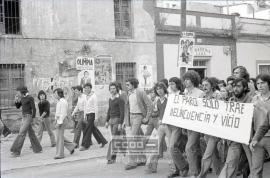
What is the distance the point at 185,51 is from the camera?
1157 centimetres

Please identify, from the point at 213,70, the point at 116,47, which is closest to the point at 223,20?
the point at 213,70

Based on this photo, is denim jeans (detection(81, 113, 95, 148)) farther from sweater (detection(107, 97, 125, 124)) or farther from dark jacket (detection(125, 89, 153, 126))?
dark jacket (detection(125, 89, 153, 126))

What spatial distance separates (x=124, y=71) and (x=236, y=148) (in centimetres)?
1180

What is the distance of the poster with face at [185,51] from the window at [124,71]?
639 centimetres

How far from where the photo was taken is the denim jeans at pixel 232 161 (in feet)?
20.6

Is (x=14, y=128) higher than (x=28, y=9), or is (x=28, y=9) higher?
(x=28, y=9)

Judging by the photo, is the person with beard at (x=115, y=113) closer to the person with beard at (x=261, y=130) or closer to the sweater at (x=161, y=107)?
the sweater at (x=161, y=107)

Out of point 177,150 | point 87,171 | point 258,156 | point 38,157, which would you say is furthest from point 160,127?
point 38,157

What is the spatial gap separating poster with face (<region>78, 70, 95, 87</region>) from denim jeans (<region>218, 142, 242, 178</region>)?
35.0 feet

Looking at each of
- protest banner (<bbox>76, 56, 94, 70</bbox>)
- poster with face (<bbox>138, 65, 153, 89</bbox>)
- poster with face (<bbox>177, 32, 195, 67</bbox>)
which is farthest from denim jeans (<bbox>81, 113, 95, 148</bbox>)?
poster with face (<bbox>138, 65, 153, 89</bbox>)

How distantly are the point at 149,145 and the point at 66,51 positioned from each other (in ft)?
27.4

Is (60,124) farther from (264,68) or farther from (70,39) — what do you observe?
(264,68)

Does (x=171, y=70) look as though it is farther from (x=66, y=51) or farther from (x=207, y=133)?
(x=207, y=133)

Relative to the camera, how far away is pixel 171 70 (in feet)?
63.1
